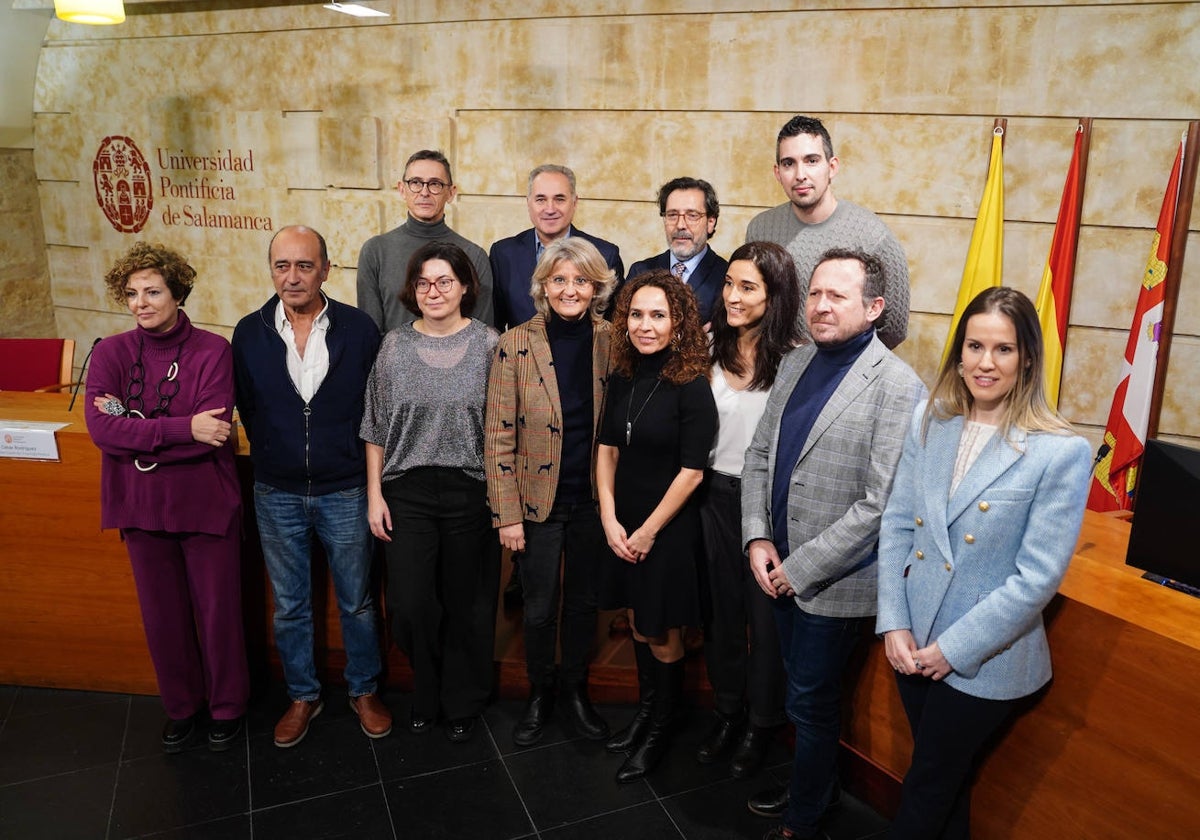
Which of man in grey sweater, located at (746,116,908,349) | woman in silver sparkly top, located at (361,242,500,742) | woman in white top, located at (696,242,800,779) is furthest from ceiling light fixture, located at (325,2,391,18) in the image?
woman in white top, located at (696,242,800,779)

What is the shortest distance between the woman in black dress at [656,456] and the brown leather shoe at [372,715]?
989mm

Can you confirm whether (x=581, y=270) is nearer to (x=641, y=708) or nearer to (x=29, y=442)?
(x=641, y=708)

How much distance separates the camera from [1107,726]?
1975 mm

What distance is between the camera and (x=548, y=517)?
9.00ft

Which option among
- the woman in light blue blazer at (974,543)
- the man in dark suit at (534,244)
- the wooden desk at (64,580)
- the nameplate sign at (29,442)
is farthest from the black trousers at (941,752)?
the nameplate sign at (29,442)

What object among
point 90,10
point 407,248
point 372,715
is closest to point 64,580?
point 372,715

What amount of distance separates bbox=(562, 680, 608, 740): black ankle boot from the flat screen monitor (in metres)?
1.74

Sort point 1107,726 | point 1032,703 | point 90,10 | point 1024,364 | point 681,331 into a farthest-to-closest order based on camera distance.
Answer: point 90,10 → point 681,331 → point 1032,703 → point 1107,726 → point 1024,364

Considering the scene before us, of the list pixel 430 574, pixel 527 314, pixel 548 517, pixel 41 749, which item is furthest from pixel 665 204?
pixel 41 749

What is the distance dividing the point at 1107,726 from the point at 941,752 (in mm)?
378

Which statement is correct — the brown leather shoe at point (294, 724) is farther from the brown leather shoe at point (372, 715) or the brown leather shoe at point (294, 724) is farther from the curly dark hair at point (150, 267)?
the curly dark hair at point (150, 267)

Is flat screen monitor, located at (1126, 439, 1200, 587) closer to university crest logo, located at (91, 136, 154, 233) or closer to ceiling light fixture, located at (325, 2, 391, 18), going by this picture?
ceiling light fixture, located at (325, 2, 391, 18)

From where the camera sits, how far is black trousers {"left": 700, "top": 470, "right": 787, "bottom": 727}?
2576mm

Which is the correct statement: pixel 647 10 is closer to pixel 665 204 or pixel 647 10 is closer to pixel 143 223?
pixel 665 204
